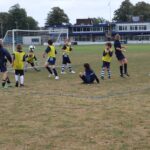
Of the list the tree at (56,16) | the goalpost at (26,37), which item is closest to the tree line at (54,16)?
the tree at (56,16)

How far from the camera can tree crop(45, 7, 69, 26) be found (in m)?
162

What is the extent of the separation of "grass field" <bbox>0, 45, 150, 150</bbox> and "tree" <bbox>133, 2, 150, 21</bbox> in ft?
471

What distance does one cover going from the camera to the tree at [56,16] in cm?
16175

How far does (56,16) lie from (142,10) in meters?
29.7

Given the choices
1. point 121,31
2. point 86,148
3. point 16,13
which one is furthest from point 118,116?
point 16,13

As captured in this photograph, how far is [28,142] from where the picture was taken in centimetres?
855

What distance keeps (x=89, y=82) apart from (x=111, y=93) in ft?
10.6

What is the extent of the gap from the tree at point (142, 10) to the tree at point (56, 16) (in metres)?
24.9

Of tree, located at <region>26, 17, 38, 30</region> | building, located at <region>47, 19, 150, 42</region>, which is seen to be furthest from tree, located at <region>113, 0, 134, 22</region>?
tree, located at <region>26, 17, 38, 30</region>

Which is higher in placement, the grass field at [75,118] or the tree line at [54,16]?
the tree line at [54,16]

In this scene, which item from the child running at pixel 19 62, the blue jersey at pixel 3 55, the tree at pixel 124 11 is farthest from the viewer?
the tree at pixel 124 11

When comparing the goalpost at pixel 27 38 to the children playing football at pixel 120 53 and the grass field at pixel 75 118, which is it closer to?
the children playing football at pixel 120 53

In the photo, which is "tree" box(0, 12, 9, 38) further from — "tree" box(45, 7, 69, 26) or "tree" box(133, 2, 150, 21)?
"tree" box(133, 2, 150, 21)

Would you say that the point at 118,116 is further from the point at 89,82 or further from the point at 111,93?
the point at 89,82
